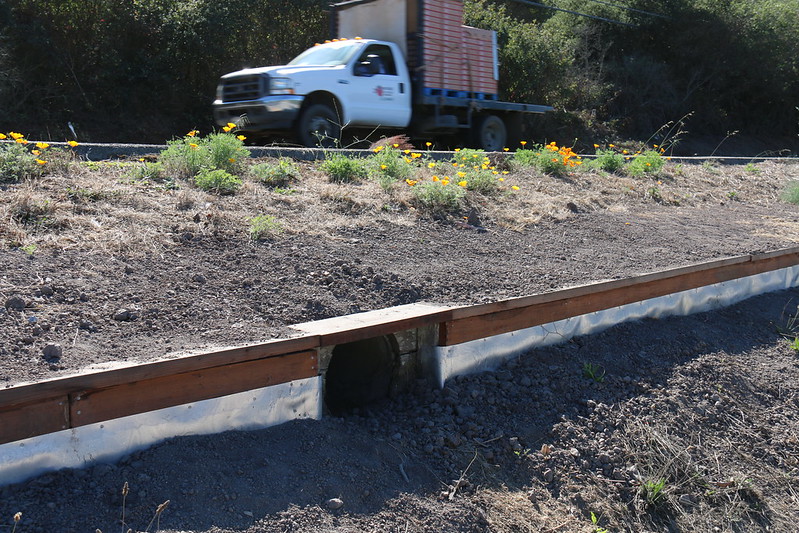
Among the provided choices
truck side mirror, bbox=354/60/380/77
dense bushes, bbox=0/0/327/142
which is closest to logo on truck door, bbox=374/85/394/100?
truck side mirror, bbox=354/60/380/77

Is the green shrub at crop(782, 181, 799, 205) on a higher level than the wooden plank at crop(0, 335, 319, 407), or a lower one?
lower

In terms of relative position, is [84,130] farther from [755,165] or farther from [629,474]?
[629,474]

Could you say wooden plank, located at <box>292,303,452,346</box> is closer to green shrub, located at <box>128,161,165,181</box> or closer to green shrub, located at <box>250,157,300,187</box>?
green shrub, located at <box>250,157,300,187</box>

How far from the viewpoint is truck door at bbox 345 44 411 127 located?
12.4m

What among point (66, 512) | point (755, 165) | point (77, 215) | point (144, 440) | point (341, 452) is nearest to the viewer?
point (66, 512)

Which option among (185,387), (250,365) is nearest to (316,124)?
(250,365)

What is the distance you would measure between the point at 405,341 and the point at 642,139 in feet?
80.0

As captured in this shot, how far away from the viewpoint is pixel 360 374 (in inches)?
187

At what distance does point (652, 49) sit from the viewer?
30.8 meters

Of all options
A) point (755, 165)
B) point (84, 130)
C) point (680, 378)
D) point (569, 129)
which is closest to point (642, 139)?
point (569, 129)

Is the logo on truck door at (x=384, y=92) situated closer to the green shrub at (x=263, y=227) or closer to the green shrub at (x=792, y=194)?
the green shrub at (x=792, y=194)

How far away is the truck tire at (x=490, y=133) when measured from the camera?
15219 mm

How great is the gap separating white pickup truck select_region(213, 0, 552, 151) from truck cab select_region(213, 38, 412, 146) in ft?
0.05

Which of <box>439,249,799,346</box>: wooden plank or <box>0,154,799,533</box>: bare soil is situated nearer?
<box>0,154,799,533</box>: bare soil
